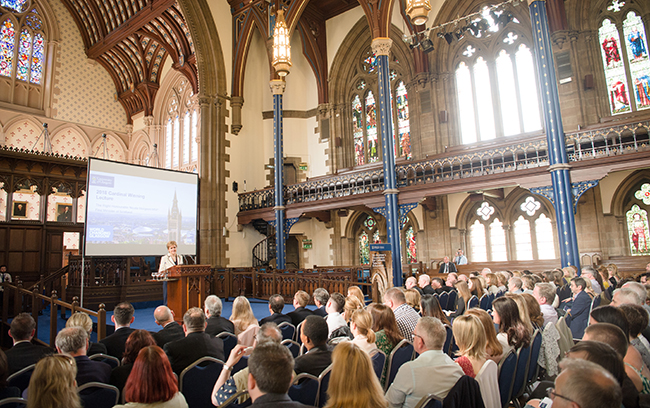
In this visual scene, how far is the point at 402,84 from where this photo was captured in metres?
17.0

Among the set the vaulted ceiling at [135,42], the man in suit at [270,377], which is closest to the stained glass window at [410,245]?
the vaulted ceiling at [135,42]

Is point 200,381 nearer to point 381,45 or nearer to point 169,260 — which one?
point 169,260

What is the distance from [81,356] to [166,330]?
3.32 feet

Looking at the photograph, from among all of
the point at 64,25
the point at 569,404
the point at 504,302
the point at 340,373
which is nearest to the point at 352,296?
the point at 504,302

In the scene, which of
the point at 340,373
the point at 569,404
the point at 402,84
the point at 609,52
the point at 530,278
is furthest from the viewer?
the point at 402,84

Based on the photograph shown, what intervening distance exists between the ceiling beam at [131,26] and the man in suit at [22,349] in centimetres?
1521

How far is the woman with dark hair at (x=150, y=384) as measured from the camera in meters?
2.17

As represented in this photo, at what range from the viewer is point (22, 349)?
345 centimetres

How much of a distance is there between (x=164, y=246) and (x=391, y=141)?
725 centimetres

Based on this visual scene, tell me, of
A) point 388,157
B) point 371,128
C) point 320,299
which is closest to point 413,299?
point 320,299

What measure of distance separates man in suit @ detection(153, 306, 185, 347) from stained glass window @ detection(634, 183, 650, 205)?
13.5m

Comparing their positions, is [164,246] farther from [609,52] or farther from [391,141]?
[609,52]

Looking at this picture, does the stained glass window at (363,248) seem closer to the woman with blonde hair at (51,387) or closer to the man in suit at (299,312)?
the man in suit at (299,312)

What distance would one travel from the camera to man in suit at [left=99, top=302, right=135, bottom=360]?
381 centimetres
